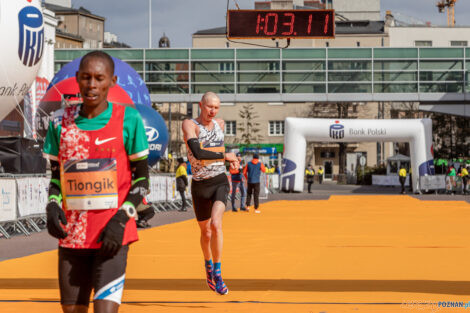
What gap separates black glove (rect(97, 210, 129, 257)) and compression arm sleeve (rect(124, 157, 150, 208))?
134 millimetres

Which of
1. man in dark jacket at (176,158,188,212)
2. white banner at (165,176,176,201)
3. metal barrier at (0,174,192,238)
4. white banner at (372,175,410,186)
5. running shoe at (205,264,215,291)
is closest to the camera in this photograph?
running shoe at (205,264,215,291)

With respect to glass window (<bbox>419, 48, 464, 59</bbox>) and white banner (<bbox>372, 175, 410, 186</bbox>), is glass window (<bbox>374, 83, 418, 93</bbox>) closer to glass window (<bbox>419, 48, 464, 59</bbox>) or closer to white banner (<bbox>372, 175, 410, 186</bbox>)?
glass window (<bbox>419, 48, 464, 59</bbox>)

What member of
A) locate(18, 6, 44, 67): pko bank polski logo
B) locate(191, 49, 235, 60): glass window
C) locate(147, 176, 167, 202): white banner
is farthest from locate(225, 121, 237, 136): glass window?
locate(18, 6, 44, 67): pko bank polski logo

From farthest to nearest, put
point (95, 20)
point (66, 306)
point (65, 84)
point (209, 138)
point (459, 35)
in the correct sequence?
point (95, 20), point (459, 35), point (65, 84), point (209, 138), point (66, 306)

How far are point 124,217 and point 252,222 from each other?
1518 centimetres

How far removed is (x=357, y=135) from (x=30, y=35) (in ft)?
93.4

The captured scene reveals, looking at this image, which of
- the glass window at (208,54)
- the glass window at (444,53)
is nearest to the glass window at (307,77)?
the glass window at (208,54)

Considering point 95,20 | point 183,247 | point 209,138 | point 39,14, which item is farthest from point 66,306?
point 95,20

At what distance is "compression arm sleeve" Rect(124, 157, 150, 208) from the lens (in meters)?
4.35

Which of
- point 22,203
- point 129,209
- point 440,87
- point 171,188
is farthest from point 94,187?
point 440,87

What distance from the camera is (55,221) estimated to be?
421 centimetres

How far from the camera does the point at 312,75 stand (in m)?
50.3

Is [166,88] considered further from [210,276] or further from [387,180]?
[210,276]

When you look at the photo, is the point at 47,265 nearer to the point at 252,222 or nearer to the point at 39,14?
the point at 39,14
